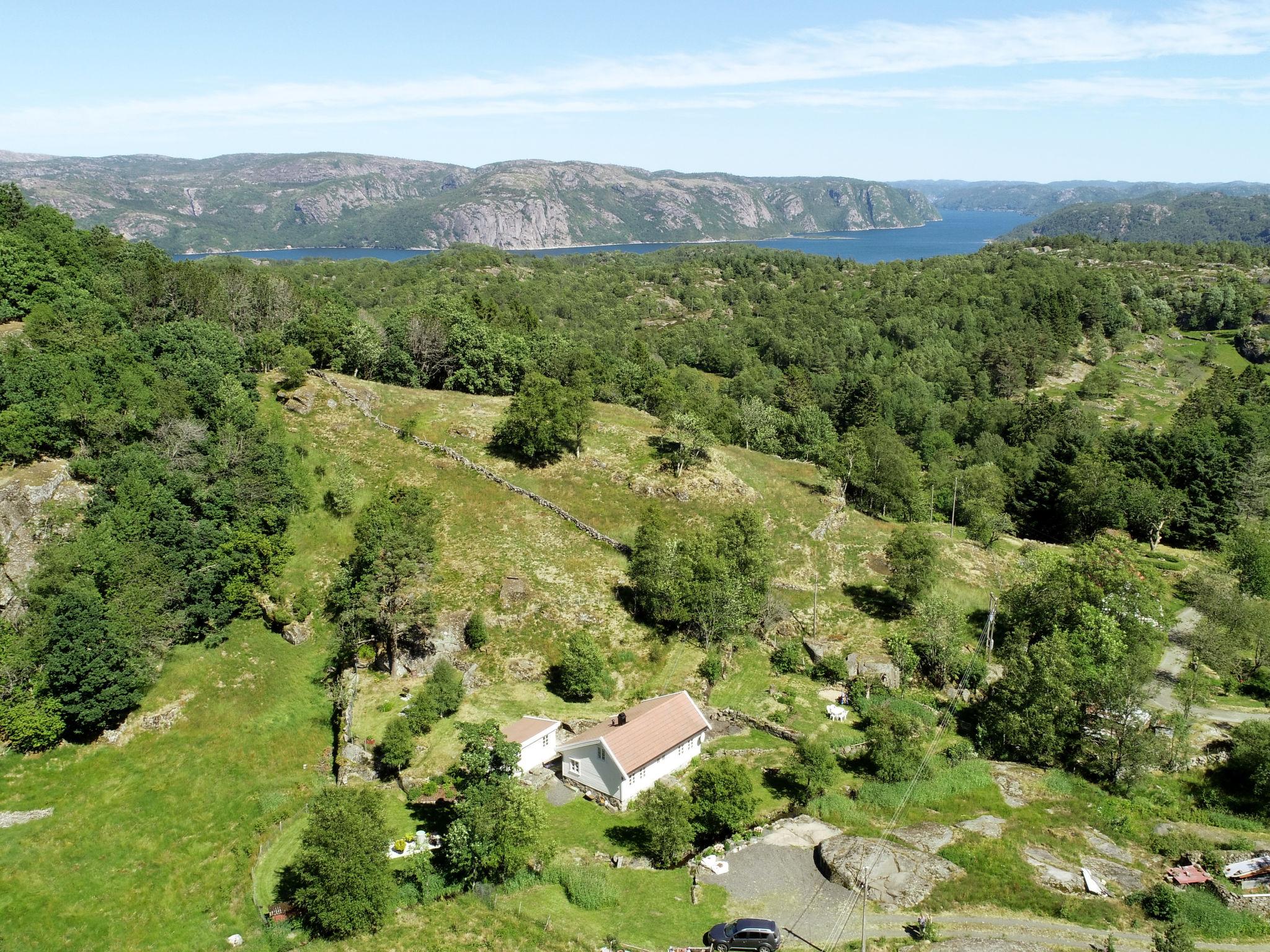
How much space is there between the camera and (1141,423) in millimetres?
121375

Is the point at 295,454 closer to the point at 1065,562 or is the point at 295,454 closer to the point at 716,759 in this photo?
the point at 716,759

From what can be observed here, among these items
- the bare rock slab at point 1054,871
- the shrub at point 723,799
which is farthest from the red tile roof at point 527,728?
the bare rock slab at point 1054,871

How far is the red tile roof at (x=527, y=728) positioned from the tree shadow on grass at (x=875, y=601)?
1172 inches

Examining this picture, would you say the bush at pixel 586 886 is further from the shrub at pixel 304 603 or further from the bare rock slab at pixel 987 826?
the shrub at pixel 304 603

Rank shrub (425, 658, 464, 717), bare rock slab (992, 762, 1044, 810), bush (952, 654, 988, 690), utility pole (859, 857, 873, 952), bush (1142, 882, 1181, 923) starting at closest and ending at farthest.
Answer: utility pole (859, 857, 873, 952)
bush (1142, 882, 1181, 923)
bare rock slab (992, 762, 1044, 810)
shrub (425, 658, 464, 717)
bush (952, 654, 988, 690)

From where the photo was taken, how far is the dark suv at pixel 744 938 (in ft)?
96.1

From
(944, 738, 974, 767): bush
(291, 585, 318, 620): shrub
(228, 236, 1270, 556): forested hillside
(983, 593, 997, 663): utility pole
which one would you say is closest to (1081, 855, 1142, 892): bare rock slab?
(944, 738, 974, 767): bush

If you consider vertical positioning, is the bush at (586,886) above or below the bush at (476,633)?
below

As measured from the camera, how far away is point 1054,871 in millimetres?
34062

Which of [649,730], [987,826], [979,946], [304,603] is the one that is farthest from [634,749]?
[304,603]

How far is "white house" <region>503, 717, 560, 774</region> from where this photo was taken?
41.2 meters

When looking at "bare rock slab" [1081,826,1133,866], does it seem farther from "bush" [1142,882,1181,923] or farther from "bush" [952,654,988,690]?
"bush" [952,654,988,690]

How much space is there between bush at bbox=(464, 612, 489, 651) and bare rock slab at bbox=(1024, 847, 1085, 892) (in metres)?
35.3

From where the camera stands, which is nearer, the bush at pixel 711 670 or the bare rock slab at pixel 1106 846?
the bare rock slab at pixel 1106 846
